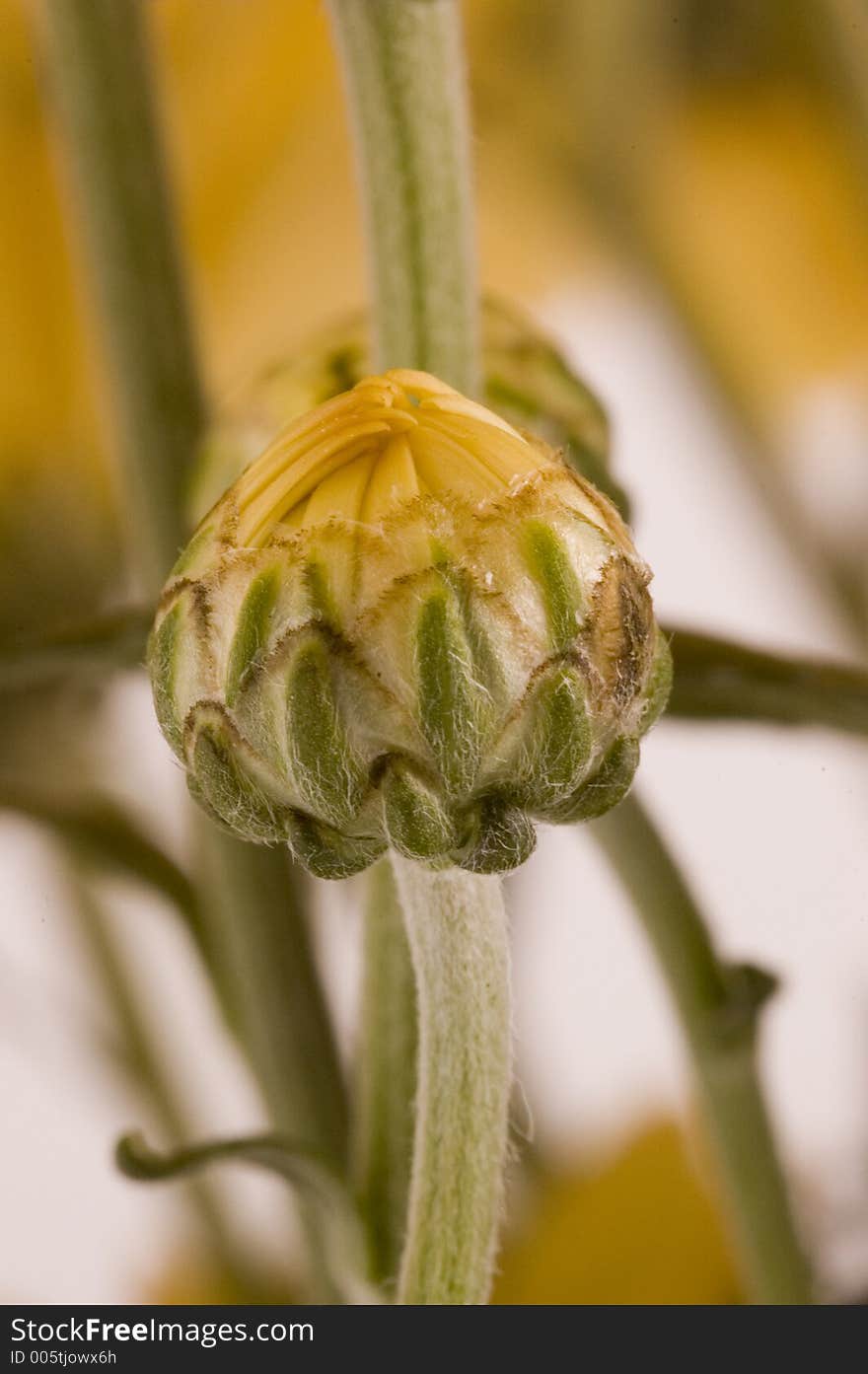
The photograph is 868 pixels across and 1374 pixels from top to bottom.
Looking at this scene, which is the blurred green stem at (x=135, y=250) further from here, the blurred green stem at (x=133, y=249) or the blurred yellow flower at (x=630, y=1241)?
the blurred yellow flower at (x=630, y=1241)

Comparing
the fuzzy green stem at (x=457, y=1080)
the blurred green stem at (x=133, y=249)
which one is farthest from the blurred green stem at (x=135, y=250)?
the fuzzy green stem at (x=457, y=1080)

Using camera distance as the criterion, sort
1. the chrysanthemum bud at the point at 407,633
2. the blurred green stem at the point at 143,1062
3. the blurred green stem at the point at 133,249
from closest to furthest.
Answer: the chrysanthemum bud at the point at 407,633 < the blurred green stem at the point at 133,249 < the blurred green stem at the point at 143,1062

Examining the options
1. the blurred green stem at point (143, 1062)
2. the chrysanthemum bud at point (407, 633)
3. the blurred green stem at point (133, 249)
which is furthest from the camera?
the blurred green stem at point (143, 1062)

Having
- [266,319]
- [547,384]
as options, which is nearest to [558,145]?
[266,319]

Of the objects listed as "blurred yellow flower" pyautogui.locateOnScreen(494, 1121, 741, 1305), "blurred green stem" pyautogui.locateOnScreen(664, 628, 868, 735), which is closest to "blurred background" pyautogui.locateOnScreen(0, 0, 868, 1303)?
"blurred yellow flower" pyautogui.locateOnScreen(494, 1121, 741, 1305)

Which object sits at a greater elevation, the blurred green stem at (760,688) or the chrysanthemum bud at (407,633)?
the blurred green stem at (760,688)

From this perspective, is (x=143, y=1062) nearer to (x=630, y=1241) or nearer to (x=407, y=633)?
(x=630, y=1241)
